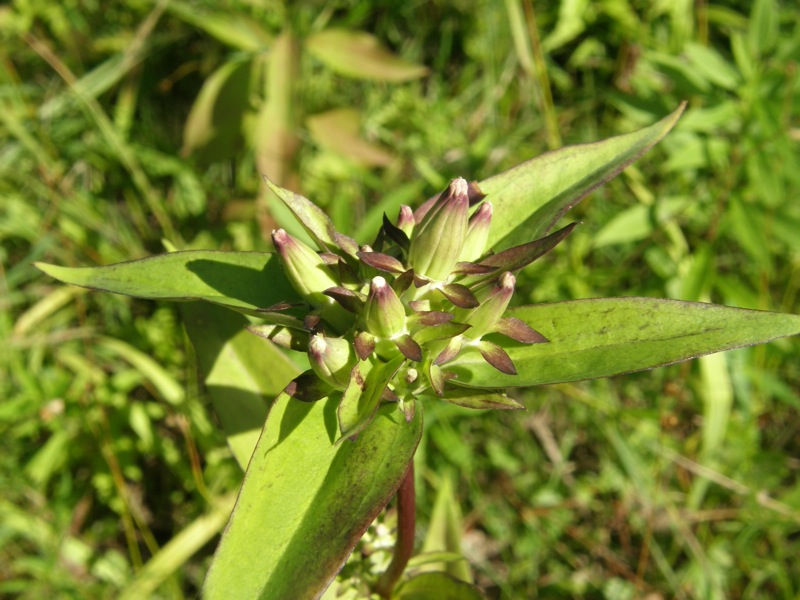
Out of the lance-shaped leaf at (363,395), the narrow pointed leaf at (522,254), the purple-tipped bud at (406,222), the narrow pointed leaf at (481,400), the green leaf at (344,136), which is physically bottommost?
the lance-shaped leaf at (363,395)

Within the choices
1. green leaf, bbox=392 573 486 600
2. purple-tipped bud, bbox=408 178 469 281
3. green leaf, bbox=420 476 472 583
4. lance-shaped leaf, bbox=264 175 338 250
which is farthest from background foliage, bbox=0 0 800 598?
purple-tipped bud, bbox=408 178 469 281

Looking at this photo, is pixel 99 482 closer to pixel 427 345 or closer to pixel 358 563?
pixel 358 563

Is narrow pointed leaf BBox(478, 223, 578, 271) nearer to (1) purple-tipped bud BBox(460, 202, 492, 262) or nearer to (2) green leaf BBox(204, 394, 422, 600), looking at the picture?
(1) purple-tipped bud BBox(460, 202, 492, 262)

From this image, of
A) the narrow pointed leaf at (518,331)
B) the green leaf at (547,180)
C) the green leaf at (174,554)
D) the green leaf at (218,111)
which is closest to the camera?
the narrow pointed leaf at (518,331)

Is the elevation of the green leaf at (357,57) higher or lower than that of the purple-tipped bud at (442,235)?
higher

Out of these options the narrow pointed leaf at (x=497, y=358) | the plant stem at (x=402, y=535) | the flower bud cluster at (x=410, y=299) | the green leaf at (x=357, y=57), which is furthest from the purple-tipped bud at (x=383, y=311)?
the green leaf at (x=357, y=57)

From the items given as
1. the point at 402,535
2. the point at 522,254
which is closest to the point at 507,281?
the point at 522,254

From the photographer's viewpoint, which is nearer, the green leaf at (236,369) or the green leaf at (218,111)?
the green leaf at (236,369)

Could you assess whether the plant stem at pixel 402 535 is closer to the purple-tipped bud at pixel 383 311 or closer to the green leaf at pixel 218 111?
the purple-tipped bud at pixel 383 311
